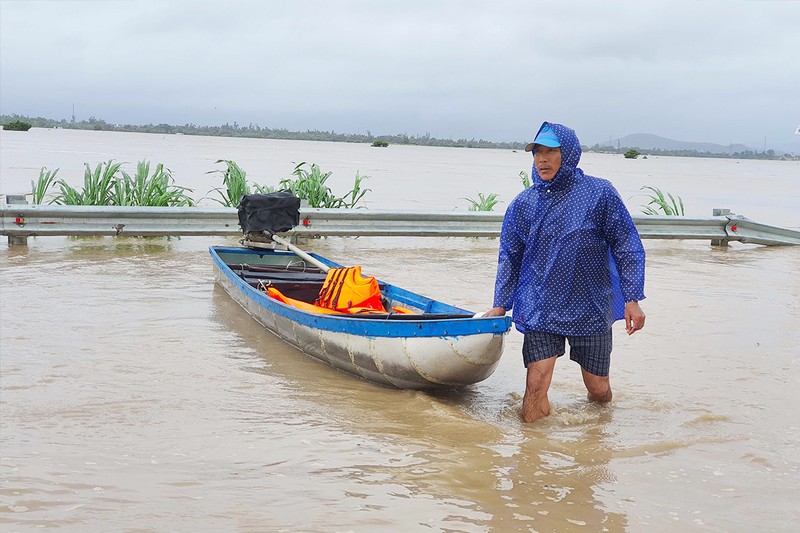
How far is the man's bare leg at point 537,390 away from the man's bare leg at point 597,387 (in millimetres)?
345

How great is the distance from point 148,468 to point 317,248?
828 centimetres

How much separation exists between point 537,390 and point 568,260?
2.66 feet

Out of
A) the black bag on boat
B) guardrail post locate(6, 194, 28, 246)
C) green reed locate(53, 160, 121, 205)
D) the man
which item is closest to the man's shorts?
the man

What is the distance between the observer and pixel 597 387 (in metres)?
5.67

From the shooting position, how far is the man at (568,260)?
520 cm

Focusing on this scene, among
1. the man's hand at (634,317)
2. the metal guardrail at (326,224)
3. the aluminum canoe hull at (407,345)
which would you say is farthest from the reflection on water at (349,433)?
the metal guardrail at (326,224)

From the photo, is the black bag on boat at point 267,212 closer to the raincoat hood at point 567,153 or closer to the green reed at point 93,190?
the green reed at point 93,190

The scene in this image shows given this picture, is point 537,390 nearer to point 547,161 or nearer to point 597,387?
point 597,387

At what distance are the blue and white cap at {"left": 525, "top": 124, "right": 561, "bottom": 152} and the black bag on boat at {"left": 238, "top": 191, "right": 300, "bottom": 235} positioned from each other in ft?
16.4

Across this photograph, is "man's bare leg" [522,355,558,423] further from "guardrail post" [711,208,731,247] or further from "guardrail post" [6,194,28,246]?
"guardrail post" [711,208,731,247]

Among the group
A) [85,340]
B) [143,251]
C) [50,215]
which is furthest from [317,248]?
[85,340]

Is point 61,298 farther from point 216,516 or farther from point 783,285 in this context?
point 783,285

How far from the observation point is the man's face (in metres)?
5.20

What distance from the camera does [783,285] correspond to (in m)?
10.8
